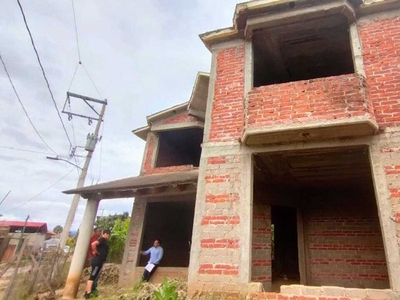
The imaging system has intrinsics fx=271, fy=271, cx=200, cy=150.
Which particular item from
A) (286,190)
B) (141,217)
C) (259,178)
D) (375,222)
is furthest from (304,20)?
(141,217)

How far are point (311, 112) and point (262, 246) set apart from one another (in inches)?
156

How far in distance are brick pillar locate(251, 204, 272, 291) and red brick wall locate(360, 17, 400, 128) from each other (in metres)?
3.75

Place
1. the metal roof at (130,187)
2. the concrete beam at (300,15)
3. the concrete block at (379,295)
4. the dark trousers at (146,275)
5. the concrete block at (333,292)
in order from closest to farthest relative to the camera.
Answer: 1. the concrete block at (379,295)
2. the concrete block at (333,292)
3. the concrete beam at (300,15)
4. the metal roof at (130,187)
5. the dark trousers at (146,275)

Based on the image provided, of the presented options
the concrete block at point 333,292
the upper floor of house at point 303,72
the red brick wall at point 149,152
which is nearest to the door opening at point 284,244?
the red brick wall at point 149,152

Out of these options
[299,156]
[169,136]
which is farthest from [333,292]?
[169,136]

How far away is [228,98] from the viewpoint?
6320 millimetres

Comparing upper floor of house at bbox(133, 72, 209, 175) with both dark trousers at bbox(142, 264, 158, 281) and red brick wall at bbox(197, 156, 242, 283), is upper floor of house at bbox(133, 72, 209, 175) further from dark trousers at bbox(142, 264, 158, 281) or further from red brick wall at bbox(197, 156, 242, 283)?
red brick wall at bbox(197, 156, 242, 283)

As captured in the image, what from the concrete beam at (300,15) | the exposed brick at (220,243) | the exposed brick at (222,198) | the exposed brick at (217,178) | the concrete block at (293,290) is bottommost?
the concrete block at (293,290)

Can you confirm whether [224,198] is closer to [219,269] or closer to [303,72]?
[219,269]

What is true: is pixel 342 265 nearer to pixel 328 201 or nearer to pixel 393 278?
pixel 328 201

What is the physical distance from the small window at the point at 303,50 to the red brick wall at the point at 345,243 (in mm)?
3859

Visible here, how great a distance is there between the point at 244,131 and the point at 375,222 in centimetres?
510

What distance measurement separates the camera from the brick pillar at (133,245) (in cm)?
900

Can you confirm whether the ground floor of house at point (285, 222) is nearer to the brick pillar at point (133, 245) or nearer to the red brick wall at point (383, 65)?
the brick pillar at point (133, 245)
